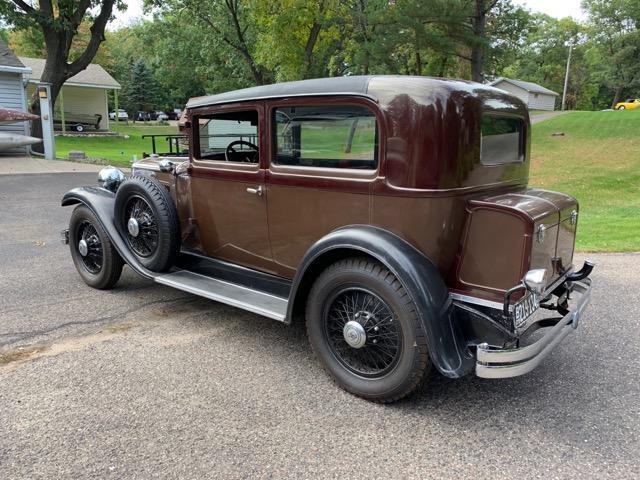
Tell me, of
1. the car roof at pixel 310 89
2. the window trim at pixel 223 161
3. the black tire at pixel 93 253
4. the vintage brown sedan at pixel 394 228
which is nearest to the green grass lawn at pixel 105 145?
the black tire at pixel 93 253

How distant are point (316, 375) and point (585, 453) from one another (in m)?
1.54

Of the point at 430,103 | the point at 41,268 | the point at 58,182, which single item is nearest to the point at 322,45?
the point at 58,182

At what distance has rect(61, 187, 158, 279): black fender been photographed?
4129mm

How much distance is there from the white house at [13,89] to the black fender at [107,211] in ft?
47.3

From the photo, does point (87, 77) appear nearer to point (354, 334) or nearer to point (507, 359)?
point (354, 334)

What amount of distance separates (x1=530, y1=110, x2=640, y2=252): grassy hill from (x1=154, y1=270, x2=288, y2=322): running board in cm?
469

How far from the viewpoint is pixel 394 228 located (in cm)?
294

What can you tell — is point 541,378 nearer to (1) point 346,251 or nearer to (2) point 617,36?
(1) point 346,251

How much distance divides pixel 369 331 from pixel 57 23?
55.6 ft

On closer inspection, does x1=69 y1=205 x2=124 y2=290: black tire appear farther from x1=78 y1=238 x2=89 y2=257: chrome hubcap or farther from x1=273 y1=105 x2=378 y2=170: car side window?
x1=273 y1=105 x2=378 y2=170: car side window

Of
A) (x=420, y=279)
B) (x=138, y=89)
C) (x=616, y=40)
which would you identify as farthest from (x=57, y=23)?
(x=616, y=40)

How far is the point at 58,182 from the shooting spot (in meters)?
11.7

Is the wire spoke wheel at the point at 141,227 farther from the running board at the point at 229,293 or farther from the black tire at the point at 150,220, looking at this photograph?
the running board at the point at 229,293

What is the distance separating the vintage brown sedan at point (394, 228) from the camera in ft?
8.90
